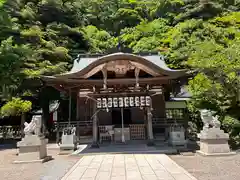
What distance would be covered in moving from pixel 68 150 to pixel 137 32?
686 inches

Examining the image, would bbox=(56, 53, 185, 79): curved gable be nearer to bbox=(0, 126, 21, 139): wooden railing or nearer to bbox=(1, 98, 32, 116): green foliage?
bbox=(1, 98, 32, 116): green foliage

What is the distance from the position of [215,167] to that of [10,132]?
14.3 m

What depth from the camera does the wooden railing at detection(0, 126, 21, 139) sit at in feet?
52.4

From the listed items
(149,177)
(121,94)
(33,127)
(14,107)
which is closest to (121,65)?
(121,94)

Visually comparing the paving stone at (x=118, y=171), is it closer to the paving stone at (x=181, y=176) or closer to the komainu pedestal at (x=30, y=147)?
the paving stone at (x=181, y=176)

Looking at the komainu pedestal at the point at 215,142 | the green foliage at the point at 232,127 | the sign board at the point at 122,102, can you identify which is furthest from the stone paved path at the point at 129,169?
the green foliage at the point at 232,127

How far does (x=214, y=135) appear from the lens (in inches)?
337

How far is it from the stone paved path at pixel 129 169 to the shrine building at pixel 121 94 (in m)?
3.10

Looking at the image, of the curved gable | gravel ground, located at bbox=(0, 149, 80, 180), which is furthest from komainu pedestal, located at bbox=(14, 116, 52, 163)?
the curved gable

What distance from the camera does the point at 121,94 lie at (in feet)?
35.9

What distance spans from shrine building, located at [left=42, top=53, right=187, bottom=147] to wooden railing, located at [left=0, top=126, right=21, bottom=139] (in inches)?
204

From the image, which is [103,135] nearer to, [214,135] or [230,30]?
[214,135]

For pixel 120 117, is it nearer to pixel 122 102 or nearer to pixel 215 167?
pixel 122 102

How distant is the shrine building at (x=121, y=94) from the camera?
35.8 feet
